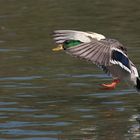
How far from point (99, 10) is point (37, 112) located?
8.14 m

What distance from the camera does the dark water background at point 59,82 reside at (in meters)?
9.69

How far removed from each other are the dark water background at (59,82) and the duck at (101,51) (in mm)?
359

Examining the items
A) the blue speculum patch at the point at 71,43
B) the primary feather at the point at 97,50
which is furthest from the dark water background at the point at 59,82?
the blue speculum patch at the point at 71,43

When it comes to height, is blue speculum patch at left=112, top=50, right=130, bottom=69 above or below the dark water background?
above

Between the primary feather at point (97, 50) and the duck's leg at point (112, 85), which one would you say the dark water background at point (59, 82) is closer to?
Result: the duck's leg at point (112, 85)

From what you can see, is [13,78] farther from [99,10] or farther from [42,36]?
[99,10]

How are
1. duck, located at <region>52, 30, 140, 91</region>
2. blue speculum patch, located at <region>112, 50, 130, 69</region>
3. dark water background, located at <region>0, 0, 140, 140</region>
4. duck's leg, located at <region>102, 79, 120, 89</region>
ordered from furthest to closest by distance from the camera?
duck's leg, located at <region>102, 79, 120, 89</region>, blue speculum patch, located at <region>112, 50, 130, 69</region>, duck, located at <region>52, 30, 140, 91</region>, dark water background, located at <region>0, 0, 140, 140</region>

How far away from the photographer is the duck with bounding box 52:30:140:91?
32.1 feet

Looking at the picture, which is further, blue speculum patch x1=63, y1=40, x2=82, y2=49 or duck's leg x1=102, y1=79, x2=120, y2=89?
duck's leg x1=102, y1=79, x2=120, y2=89

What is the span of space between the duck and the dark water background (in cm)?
36

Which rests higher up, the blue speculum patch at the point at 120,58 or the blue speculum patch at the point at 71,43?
the blue speculum patch at the point at 71,43

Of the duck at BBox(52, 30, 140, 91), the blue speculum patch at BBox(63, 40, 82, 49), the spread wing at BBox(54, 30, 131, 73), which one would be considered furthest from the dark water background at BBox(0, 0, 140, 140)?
the blue speculum patch at BBox(63, 40, 82, 49)

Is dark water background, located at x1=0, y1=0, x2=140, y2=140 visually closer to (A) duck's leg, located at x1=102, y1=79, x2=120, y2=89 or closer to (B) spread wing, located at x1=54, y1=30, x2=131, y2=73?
(A) duck's leg, located at x1=102, y1=79, x2=120, y2=89

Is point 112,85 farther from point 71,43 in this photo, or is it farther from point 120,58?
point 71,43
